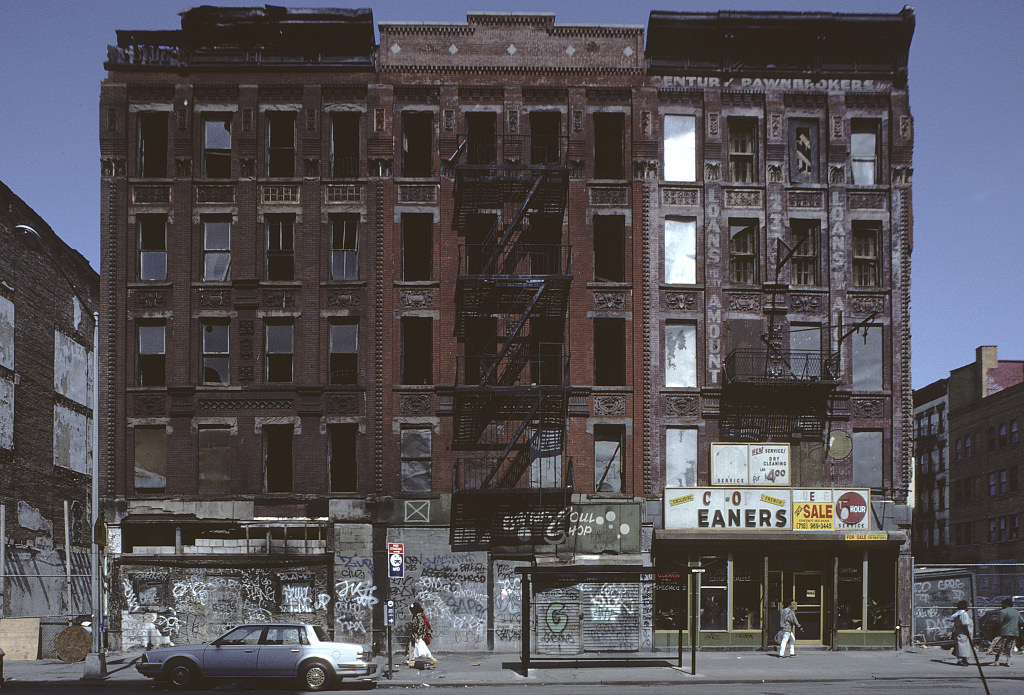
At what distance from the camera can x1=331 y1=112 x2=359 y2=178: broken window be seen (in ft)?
115

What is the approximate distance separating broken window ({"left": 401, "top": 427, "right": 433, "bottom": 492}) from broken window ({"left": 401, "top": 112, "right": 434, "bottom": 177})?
886 cm

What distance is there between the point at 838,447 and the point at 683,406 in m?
5.32

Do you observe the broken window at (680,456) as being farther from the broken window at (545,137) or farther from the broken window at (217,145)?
the broken window at (217,145)

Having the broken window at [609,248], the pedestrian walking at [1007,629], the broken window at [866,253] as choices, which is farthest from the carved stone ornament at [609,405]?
the pedestrian walking at [1007,629]

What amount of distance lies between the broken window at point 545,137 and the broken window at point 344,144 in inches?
237

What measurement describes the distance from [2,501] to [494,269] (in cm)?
1972

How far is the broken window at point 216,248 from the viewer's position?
34562 millimetres

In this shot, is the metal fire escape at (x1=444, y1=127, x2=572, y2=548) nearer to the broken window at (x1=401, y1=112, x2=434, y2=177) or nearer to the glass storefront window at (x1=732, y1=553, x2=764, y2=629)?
the broken window at (x1=401, y1=112, x2=434, y2=177)

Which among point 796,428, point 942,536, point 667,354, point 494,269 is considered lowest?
point 942,536

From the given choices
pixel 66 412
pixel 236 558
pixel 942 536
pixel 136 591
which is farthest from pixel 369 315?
pixel 942 536

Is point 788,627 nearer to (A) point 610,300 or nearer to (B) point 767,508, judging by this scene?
A: (B) point 767,508

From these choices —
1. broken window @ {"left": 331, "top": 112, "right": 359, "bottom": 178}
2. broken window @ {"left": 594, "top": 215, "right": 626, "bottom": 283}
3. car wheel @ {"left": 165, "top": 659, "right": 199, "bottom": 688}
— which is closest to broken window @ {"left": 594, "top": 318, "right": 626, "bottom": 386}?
broken window @ {"left": 594, "top": 215, "right": 626, "bottom": 283}

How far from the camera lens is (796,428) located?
33906mm

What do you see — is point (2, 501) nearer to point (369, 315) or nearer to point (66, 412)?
point (66, 412)
